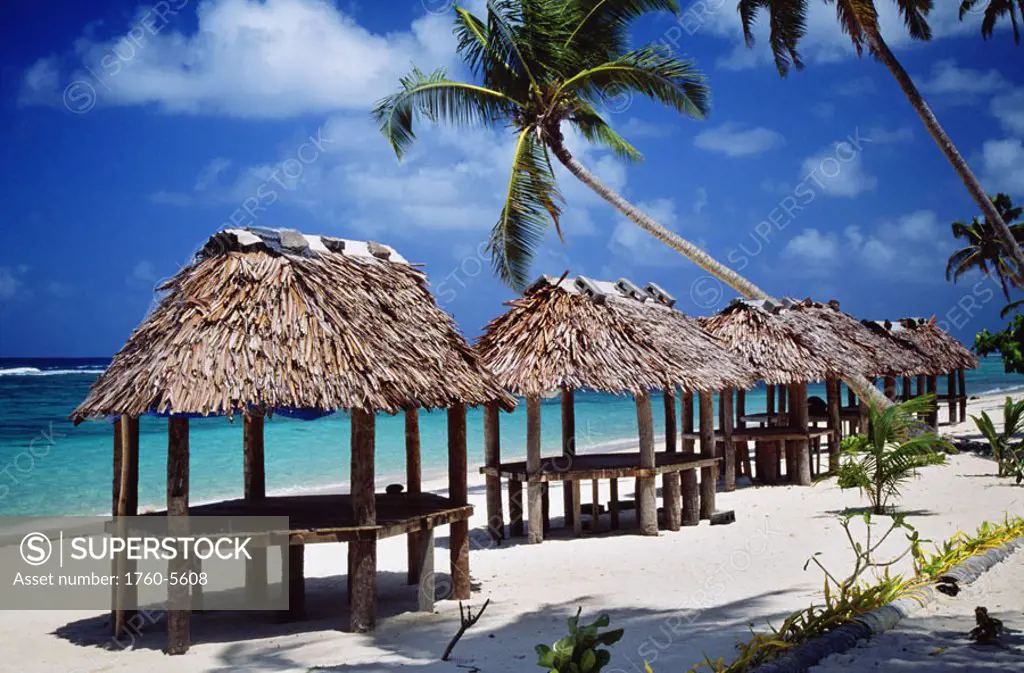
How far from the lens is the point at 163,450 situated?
33500 millimetres

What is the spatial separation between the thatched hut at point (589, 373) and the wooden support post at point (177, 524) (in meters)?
5.02

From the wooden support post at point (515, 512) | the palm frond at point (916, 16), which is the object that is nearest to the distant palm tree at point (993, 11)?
the palm frond at point (916, 16)

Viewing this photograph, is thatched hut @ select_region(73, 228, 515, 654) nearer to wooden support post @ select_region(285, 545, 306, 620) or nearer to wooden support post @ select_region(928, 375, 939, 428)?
wooden support post @ select_region(285, 545, 306, 620)

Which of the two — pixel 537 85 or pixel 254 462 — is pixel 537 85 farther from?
pixel 254 462

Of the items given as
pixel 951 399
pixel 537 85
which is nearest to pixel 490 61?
pixel 537 85

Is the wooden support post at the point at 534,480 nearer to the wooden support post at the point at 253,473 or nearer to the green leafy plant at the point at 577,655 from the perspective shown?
the wooden support post at the point at 253,473

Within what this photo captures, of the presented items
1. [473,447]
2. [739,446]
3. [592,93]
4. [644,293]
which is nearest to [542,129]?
[592,93]

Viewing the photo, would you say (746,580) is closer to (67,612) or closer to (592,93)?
(67,612)

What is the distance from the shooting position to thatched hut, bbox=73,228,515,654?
7.44m

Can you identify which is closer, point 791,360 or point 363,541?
point 363,541

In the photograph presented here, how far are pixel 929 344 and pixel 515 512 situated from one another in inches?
749

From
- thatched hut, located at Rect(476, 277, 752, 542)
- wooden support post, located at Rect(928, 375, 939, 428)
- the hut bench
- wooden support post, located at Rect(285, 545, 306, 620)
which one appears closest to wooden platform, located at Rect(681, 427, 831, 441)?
the hut bench

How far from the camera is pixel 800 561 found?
32.8 ft

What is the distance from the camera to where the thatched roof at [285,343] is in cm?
738
